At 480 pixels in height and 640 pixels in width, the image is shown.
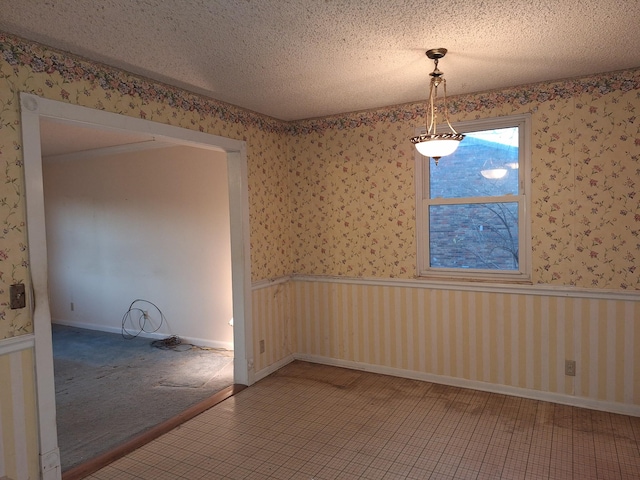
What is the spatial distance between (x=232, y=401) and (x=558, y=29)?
11.0 ft

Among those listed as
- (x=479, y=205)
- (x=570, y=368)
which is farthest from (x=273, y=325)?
(x=570, y=368)

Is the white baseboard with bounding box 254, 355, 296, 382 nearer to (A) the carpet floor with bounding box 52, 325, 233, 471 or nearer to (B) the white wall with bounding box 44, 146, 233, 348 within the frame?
(A) the carpet floor with bounding box 52, 325, 233, 471

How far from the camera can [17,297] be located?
2266mm

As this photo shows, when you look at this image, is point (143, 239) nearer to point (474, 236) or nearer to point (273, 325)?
point (273, 325)

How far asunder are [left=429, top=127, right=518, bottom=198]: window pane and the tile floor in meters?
1.66

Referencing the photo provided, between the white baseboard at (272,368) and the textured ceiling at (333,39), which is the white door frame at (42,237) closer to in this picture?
the textured ceiling at (333,39)

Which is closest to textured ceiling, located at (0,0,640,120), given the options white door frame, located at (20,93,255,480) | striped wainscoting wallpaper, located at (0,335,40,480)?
white door frame, located at (20,93,255,480)

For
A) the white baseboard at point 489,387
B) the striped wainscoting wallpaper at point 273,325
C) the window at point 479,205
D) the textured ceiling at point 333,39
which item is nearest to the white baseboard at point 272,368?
the striped wainscoting wallpaper at point 273,325

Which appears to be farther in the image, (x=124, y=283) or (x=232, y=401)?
(x=124, y=283)

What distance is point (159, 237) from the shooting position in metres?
5.32

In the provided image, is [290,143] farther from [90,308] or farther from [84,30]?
[90,308]

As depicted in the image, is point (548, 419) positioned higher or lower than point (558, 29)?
lower

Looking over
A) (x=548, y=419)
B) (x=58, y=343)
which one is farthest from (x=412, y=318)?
(x=58, y=343)

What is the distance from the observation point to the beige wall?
8.87ft
